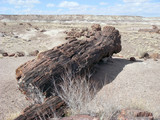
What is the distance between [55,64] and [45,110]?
176cm

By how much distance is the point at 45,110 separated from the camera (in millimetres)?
4902

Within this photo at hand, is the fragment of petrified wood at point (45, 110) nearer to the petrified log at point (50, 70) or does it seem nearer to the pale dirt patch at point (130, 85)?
the petrified log at point (50, 70)

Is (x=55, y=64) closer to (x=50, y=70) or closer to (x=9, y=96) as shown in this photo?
(x=50, y=70)

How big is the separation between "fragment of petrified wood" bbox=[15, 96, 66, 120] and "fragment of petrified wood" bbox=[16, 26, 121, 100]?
1.34 ft

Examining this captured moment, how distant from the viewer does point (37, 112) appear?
15.3 feet

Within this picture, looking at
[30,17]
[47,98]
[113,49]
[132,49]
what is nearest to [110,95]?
[47,98]

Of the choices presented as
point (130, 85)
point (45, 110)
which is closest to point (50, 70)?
point (45, 110)

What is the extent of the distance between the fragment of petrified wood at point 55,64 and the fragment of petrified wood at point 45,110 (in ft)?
1.34

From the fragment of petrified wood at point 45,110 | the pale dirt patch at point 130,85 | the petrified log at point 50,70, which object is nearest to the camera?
the fragment of petrified wood at point 45,110

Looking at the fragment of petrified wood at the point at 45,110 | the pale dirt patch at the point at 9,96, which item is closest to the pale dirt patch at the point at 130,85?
the fragment of petrified wood at the point at 45,110

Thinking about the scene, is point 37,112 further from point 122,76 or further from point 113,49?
point 113,49

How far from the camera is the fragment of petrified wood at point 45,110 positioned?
4.55 m

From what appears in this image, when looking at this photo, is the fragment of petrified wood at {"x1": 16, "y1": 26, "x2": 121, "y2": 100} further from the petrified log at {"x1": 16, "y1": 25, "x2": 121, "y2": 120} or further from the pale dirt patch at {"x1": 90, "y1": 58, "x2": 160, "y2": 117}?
the pale dirt patch at {"x1": 90, "y1": 58, "x2": 160, "y2": 117}

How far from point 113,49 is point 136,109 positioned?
557 centimetres
